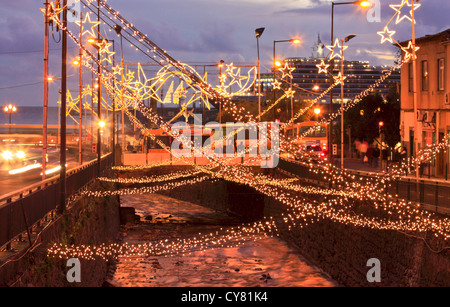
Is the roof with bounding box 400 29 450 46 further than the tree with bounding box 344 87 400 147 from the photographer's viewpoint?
No

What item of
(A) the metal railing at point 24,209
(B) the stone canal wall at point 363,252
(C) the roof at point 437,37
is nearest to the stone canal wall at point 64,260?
(A) the metal railing at point 24,209

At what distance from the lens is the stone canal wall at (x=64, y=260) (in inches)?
527

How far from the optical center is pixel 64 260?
17.5 meters

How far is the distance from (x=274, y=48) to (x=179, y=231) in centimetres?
1723

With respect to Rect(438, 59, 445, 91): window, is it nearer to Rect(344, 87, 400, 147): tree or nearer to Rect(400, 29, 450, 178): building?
Rect(400, 29, 450, 178): building

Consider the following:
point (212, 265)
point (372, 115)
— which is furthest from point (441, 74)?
point (372, 115)

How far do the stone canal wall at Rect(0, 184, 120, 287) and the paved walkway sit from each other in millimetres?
2173

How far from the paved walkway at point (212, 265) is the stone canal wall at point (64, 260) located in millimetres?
2173

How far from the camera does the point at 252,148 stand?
60531 millimetres

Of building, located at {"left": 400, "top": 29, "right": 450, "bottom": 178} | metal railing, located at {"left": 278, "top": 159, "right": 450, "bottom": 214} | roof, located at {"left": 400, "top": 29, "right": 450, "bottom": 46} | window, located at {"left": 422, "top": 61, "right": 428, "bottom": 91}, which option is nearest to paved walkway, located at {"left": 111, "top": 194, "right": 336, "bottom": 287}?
metal railing, located at {"left": 278, "top": 159, "right": 450, "bottom": 214}

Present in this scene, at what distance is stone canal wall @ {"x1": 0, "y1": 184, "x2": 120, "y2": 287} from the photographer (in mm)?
13398

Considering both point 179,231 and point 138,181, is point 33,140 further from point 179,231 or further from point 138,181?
point 179,231

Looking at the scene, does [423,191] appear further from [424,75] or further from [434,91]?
[424,75]
